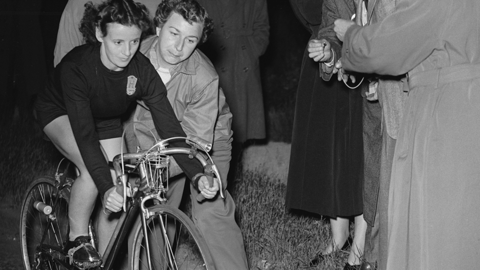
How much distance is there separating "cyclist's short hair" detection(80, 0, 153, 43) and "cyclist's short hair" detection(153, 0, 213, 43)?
0.29ft

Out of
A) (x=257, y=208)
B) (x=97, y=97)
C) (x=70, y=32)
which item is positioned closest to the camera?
(x=97, y=97)

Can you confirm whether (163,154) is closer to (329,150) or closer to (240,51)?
(329,150)

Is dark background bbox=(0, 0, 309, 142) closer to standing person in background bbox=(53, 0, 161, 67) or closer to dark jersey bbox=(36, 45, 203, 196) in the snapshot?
standing person in background bbox=(53, 0, 161, 67)

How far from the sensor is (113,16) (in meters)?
4.62

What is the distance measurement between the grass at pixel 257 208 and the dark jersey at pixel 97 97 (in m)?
1.91

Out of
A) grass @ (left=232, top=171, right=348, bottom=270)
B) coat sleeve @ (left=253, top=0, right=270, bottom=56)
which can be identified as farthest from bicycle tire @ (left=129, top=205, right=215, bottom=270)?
coat sleeve @ (left=253, top=0, right=270, bottom=56)

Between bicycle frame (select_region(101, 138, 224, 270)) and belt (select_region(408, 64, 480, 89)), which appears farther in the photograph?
bicycle frame (select_region(101, 138, 224, 270))

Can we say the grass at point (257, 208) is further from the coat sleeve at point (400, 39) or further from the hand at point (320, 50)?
the coat sleeve at point (400, 39)

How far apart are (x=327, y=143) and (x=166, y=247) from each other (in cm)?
184

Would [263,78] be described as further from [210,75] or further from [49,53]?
[210,75]

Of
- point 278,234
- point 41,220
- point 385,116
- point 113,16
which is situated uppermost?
point 113,16

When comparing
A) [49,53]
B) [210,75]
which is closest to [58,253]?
[210,75]

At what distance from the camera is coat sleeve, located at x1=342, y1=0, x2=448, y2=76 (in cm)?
398

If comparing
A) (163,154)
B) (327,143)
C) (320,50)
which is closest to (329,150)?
(327,143)
